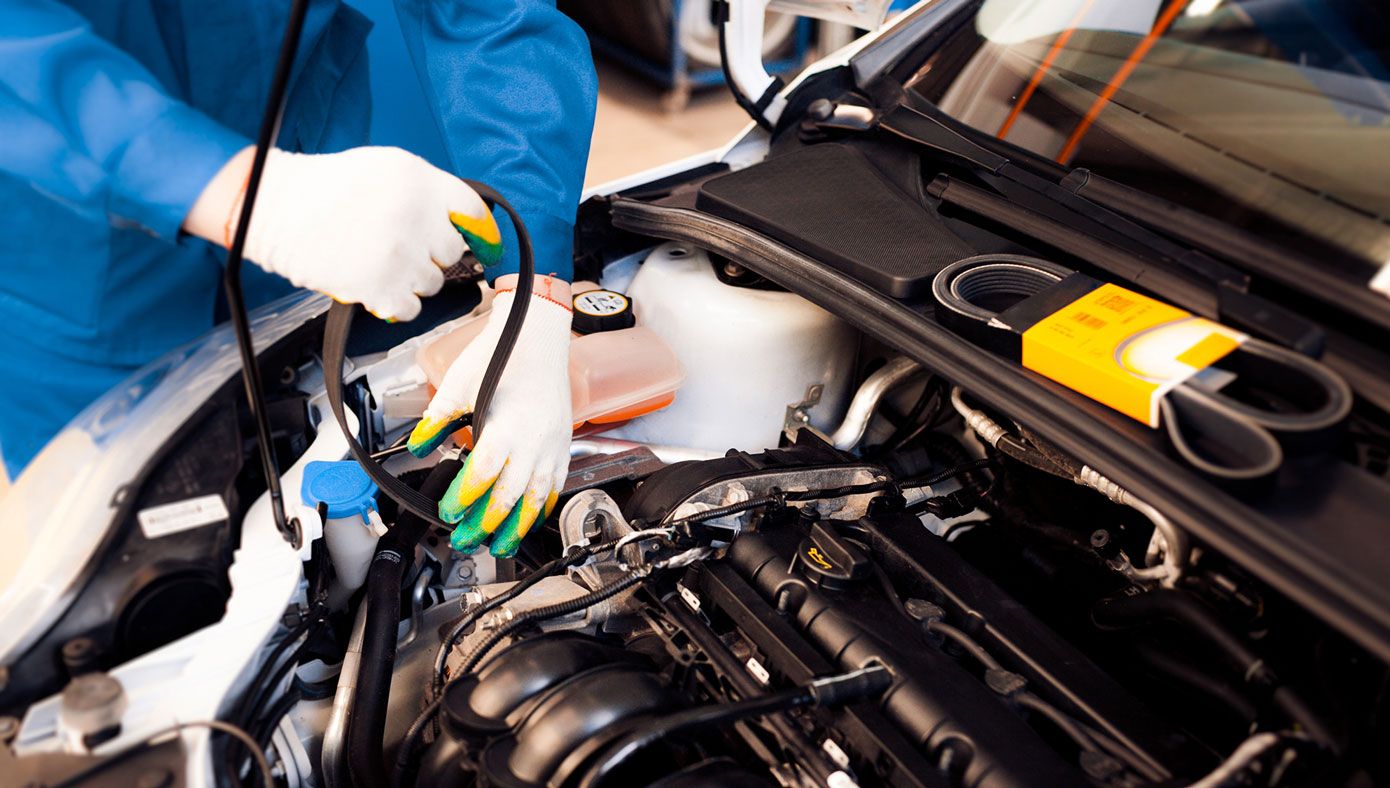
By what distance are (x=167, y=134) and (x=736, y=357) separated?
27.4 inches

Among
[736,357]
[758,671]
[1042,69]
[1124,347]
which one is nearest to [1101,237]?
[1124,347]

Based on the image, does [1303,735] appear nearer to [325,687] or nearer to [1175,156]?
[1175,156]

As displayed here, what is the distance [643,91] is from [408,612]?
3.67 metres

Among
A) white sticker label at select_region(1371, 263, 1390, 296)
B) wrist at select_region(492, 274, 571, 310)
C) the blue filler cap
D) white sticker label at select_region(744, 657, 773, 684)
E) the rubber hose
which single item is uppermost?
white sticker label at select_region(1371, 263, 1390, 296)

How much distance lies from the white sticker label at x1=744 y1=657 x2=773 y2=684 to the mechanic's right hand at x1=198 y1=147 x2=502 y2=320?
1.56 feet

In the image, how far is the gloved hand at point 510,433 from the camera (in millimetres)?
1030

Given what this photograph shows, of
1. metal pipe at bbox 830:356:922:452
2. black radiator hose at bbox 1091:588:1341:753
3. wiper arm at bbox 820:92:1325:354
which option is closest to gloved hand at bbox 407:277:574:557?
metal pipe at bbox 830:356:922:452

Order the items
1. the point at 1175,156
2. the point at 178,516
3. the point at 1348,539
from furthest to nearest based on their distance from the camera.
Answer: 1. the point at 1175,156
2. the point at 178,516
3. the point at 1348,539

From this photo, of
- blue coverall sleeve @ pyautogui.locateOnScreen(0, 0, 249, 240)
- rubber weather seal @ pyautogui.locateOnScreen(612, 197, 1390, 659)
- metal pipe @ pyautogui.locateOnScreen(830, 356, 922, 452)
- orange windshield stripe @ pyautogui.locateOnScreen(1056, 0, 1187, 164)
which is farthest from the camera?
metal pipe @ pyautogui.locateOnScreen(830, 356, 922, 452)

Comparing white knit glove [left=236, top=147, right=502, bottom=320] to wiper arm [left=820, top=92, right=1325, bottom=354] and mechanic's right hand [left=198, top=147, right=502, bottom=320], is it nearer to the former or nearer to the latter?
mechanic's right hand [left=198, top=147, right=502, bottom=320]

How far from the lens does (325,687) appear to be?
39.1 inches

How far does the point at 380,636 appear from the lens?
96 centimetres

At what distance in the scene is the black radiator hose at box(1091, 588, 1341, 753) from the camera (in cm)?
75

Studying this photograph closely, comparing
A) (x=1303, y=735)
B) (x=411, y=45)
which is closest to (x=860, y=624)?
(x=1303, y=735)
